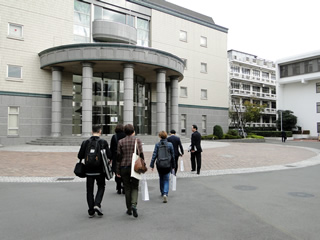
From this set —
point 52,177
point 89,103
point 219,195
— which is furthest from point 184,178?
point 89,103

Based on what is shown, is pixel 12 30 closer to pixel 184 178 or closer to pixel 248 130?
pixel 184 178

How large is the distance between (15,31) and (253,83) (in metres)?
51.3

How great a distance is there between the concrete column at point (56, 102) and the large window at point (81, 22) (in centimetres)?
465

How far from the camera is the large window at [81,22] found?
2555cm

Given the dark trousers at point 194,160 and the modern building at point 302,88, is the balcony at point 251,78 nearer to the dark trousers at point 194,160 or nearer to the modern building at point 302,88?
the modern building at point 302,88

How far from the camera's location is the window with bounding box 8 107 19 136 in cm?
2250

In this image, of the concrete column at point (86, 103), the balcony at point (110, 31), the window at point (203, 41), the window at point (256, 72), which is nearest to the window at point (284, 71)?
the window at point (256, 72)

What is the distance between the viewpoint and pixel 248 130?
4938 cm

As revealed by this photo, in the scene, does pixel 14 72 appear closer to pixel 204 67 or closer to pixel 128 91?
pixel 128 91

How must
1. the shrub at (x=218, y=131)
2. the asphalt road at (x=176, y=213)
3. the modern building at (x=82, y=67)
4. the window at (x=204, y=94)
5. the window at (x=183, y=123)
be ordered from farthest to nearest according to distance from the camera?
the window at (x=204, y=94) < the shrub at (x=218, y=131) < the window at (x=183, y=123) < the modern building at (x=82, y=67) < the asphalt road at (x=176, y=213)

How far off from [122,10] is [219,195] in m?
25.5

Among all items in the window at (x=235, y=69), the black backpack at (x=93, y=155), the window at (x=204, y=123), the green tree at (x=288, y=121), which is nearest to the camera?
the black backpack at (x=93, y=155)

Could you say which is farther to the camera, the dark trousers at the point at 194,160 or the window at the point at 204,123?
the window at the point at 204,123

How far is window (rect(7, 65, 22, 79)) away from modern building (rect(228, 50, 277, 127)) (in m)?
40.4
